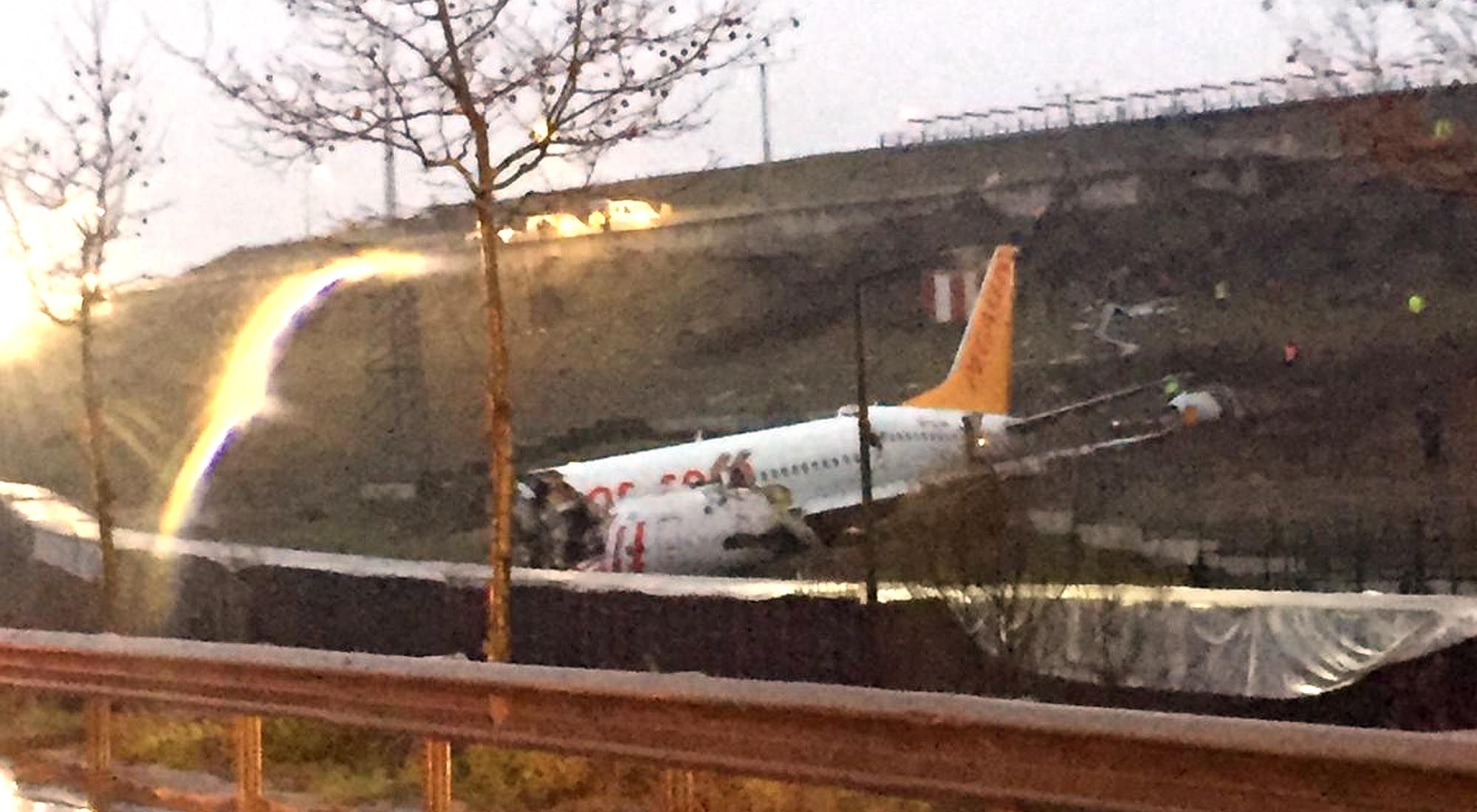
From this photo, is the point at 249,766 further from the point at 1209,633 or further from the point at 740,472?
the point at 740,472

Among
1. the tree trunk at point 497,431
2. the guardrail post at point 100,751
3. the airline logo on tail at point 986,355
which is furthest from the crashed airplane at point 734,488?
the guardrail post at point 100,751

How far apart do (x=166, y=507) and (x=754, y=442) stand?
37.4 ft

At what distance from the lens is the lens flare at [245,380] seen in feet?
89.2

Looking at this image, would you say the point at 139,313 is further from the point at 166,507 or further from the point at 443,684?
the point at 443,684

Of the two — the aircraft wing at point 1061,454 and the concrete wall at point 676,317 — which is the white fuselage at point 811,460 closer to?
the aircraft wing at point 1061,454

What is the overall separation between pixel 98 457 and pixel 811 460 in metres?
14.1

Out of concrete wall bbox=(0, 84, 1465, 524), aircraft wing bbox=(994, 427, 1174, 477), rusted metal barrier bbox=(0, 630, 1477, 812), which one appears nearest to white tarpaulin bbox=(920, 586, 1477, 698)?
aircraft wing bbox=(994, 427, 1174, 477)

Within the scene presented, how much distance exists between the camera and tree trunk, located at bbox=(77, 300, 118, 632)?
13.9m

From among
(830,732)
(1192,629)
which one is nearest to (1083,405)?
(1192,629)

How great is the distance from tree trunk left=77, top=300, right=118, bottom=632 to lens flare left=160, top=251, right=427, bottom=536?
23.3 feet

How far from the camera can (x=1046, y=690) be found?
13031 mm

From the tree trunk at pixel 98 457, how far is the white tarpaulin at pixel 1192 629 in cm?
484

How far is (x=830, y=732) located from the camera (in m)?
4.41

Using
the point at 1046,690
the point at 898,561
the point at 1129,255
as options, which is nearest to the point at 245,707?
the point at 1046,690
